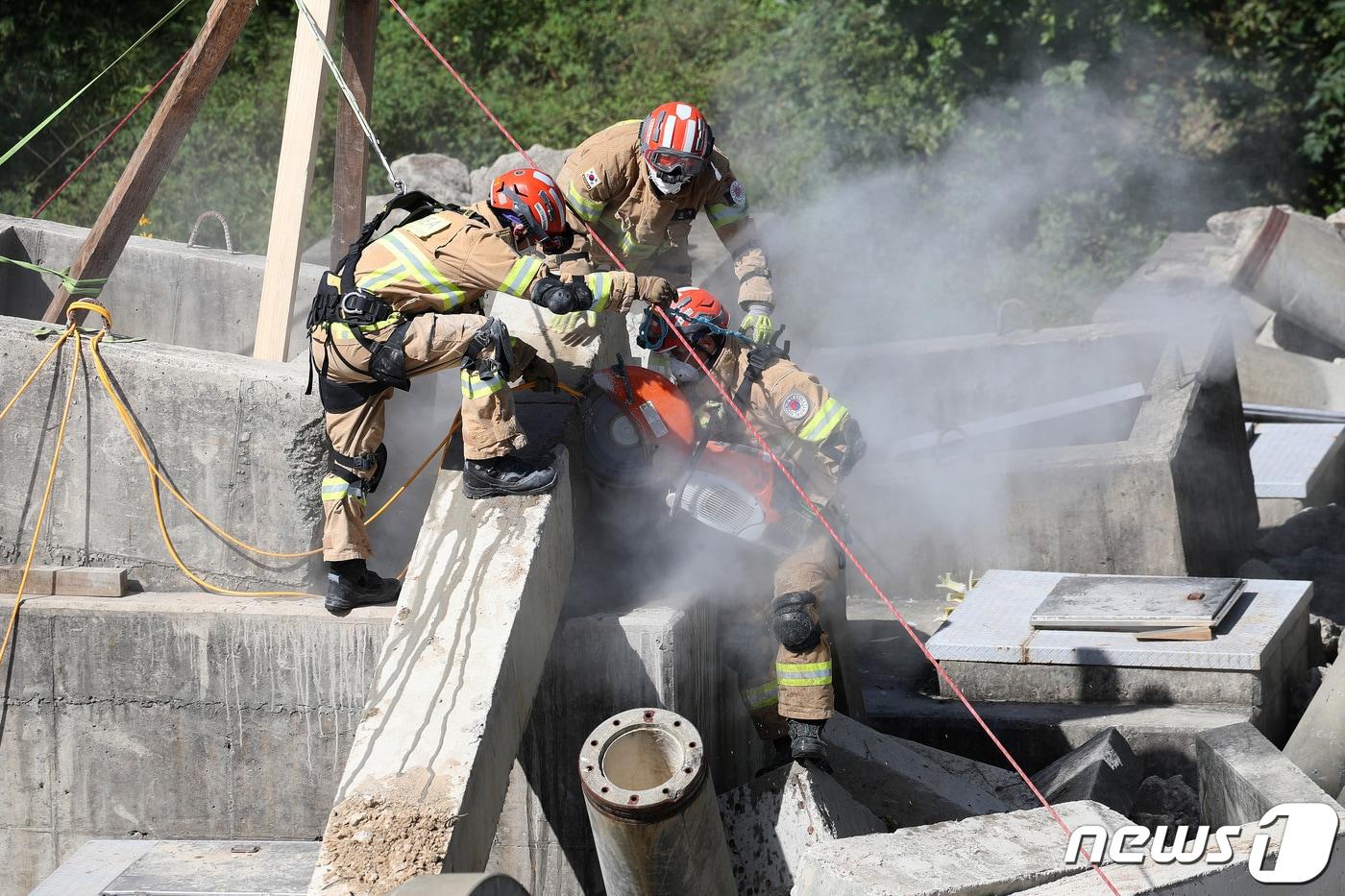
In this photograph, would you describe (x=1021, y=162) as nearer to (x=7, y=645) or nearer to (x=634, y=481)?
(x=634, y=481)

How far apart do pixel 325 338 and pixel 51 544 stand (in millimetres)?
1554

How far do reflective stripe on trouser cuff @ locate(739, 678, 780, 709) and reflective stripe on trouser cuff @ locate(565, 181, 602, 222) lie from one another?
7.88ft

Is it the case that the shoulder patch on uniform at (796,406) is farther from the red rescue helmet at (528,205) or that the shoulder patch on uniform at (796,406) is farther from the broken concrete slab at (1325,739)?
the broken concrete slab at (1325,739)

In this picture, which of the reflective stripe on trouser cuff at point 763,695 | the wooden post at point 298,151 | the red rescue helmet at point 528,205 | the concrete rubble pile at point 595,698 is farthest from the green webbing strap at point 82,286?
the reflective stripe on trouser cuff at point 763,695

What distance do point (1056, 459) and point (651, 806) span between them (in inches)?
176

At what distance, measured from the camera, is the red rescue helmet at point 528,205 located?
5.58m

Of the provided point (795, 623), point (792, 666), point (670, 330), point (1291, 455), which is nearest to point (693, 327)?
point (670, 330)

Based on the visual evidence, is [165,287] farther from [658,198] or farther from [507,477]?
[507,477]

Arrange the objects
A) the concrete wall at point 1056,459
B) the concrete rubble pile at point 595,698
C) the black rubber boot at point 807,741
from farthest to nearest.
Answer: the concrete wall at point 1056,459, the black rubber boot at point 807,741, the concrete rubble pile at point 595,698

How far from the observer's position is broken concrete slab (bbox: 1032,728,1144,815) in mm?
5570

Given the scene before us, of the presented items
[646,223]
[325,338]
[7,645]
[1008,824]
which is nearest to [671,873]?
[1008,824]

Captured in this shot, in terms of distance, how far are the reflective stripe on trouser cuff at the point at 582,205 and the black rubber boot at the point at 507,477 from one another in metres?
1.89

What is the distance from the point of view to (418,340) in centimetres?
525

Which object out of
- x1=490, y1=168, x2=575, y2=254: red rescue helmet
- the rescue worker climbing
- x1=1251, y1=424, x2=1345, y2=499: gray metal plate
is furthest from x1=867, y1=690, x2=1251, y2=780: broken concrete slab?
x1=1251, y1=424, x2=1345, y2=499: gray metal plate
